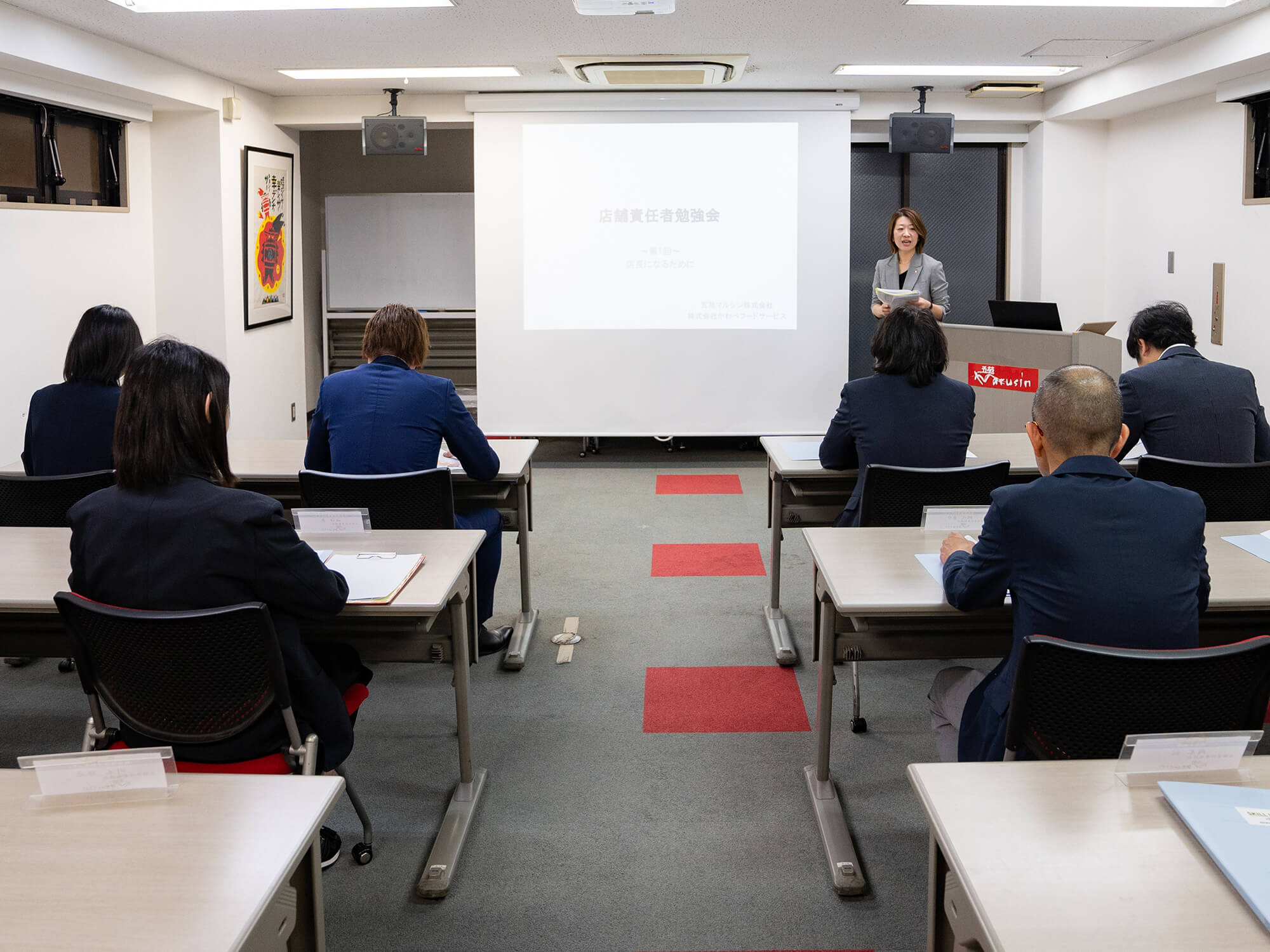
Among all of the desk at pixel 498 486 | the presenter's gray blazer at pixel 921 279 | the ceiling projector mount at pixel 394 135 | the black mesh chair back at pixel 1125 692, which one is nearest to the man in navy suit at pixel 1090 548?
the black mesh chair back at pixel 1125 692

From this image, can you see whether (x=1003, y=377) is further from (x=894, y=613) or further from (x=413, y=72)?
(x=894, y=613)

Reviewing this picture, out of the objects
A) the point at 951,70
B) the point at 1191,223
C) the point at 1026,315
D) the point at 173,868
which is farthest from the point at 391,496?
the point at 1191,223

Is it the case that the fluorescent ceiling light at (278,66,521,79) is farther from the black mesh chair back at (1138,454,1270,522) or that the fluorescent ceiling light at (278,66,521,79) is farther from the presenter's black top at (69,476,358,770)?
the presenter's black top at (69,476,358,770)

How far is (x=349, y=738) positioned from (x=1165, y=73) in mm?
5599

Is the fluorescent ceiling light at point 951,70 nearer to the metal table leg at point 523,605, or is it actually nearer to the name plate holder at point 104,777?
the metal table leg at point 523,605

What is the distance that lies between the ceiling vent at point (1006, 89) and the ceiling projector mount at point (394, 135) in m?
3.59

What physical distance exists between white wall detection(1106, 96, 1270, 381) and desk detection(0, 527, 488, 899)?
478 cm

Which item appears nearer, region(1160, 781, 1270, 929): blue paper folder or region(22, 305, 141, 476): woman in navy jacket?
region(1160, 781, 1270, 929): blue paper folder

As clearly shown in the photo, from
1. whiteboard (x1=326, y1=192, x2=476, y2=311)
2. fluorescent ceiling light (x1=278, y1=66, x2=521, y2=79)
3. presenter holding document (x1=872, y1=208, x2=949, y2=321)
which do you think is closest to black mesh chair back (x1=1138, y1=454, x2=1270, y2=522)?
presenter holding document (x1=872, y1=208, x2=949, y2=321)

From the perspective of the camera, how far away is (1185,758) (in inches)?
59.4

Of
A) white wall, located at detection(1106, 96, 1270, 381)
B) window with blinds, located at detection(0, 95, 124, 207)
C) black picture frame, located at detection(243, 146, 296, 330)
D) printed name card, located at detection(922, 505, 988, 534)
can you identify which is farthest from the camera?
black picture frame, located at detection(243, 146, 296, 330)

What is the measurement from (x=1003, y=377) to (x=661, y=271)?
239cm

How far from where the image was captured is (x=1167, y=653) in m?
1.66

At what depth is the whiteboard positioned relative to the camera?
28.4 ft
